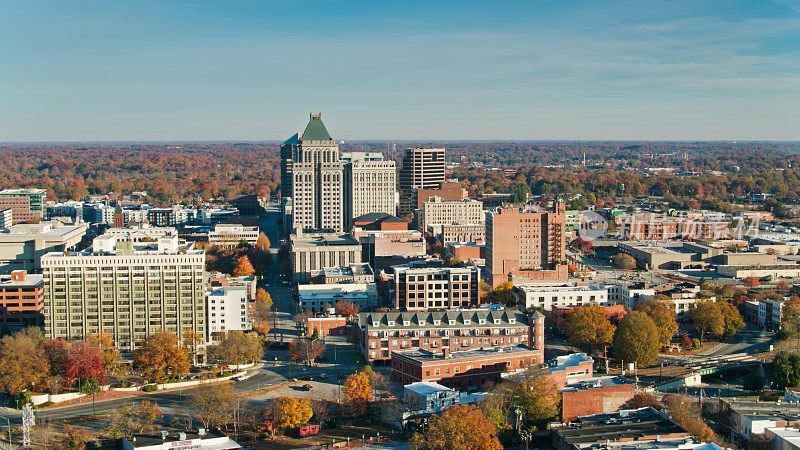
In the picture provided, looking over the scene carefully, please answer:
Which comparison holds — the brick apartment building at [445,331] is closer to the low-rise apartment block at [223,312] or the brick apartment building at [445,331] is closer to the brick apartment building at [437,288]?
the low-rise apartment block at [223,312]

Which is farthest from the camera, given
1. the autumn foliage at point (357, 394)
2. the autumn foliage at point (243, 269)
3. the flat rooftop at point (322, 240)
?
the flat rooftop at point (322, 240)

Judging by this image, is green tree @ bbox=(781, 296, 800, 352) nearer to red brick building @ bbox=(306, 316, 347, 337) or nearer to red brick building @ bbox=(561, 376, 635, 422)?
red brick building @ bbox=(561, 376, 635, 422)

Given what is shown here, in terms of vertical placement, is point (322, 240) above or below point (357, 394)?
above

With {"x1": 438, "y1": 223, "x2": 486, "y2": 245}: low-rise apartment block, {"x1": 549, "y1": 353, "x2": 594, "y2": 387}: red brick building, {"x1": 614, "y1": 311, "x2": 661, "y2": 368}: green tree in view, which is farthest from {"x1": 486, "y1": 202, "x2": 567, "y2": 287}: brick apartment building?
{"x1": 549, "y1": 353, "x2": 594, "y2": 387}: red brick building

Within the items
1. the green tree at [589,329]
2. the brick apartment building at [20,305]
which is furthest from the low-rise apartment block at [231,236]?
the green tree at [589,329]

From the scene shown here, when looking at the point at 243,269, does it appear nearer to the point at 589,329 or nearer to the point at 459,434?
the point at 589,329

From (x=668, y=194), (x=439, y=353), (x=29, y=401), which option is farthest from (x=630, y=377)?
(x=668, y=194)

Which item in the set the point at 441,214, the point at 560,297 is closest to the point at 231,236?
the point at 441,214
